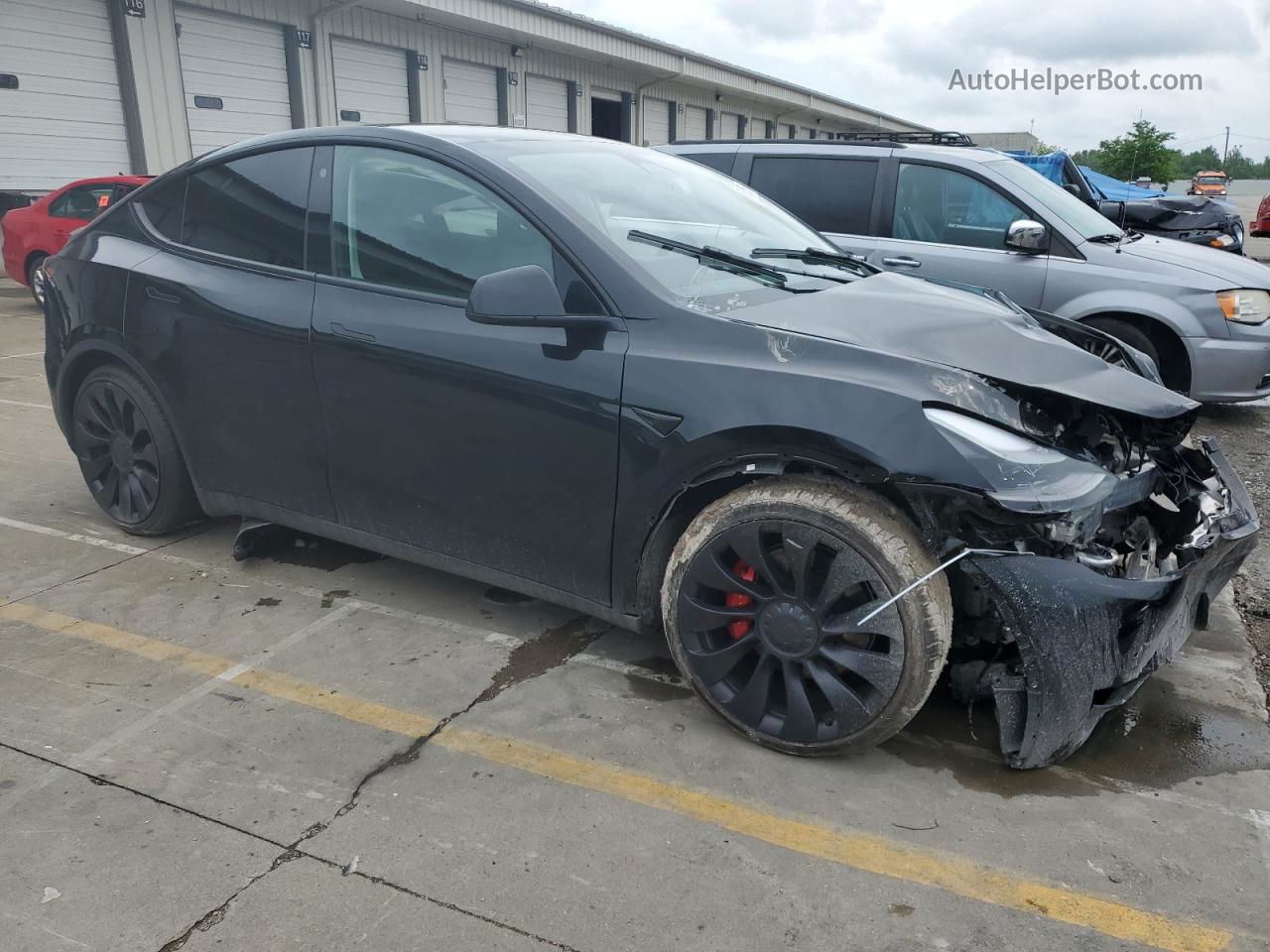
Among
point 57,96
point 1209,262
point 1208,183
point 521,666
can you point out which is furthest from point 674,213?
point 1208,183

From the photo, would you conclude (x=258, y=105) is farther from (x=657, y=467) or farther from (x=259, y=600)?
(x=657, y=467)

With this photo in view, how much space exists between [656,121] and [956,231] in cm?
2008

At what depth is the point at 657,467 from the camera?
2691mm

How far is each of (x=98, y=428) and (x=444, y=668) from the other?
2097 millimetres

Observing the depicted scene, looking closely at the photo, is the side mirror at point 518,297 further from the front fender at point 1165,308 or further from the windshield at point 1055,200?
the windshield at point 1055,200

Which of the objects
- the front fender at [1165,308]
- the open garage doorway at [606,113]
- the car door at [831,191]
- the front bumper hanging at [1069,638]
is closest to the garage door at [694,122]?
the open garage doorway at [606,113]

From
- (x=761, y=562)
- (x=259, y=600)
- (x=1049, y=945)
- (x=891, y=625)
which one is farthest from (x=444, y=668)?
(x=1049, y=945)

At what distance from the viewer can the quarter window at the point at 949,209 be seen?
244 inches

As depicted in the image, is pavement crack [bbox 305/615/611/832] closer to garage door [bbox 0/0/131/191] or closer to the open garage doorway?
garage door [bbox 0/0/131/191]

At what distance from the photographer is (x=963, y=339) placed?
107 inches

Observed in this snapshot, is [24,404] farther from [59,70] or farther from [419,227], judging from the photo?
[59,70]

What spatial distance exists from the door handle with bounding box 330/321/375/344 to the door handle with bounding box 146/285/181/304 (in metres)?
0.84

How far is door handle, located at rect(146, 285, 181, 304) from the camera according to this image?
3.67m

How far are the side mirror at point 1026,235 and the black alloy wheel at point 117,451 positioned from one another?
15.8 feet
